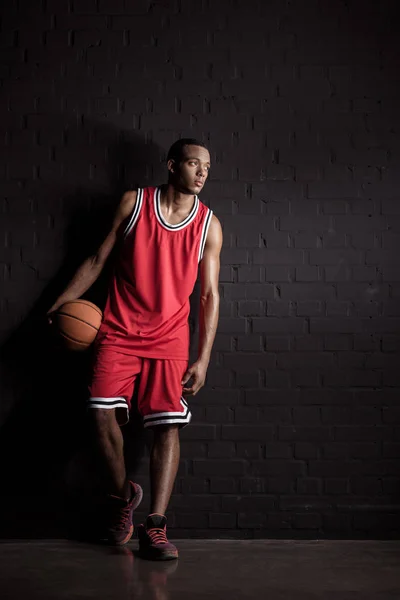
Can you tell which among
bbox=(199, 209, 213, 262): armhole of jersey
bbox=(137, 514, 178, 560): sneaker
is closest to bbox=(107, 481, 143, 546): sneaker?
bbox=(137, 514, 178, 560): sneaker

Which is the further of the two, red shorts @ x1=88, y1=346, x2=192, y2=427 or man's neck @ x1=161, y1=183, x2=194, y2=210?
man's neck @ x1=161, y1=183, x2=194, y2=210

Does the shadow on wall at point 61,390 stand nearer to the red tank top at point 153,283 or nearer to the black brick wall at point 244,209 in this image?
the black brick wall at point 244,209

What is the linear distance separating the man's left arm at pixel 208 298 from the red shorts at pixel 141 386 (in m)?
0.12

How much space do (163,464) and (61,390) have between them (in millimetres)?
732

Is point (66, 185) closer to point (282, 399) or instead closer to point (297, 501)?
point (282, 399)

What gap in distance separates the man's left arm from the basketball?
526mm

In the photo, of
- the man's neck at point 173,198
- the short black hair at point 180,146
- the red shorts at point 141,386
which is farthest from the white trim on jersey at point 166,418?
the short black hair at point 180,146

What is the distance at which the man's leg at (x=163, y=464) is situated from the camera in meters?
3.03

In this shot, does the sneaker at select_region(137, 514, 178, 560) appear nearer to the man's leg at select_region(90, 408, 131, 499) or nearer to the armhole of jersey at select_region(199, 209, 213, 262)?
the man's leg at select_region(90, 408, 131, 499)

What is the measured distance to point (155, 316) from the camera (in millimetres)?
3170

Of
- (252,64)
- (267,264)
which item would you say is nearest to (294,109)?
(252,64)

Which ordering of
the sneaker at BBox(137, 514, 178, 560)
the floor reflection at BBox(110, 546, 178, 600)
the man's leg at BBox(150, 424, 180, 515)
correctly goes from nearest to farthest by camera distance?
the floor reflection at BBox(110, 546, 178, 600)
the sneaker at BBox(137, 514, 178, 560)
the man's leg at BBox(150, 424, 180, 515)

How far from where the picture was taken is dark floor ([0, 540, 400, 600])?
249 cm

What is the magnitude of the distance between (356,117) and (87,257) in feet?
5.40
